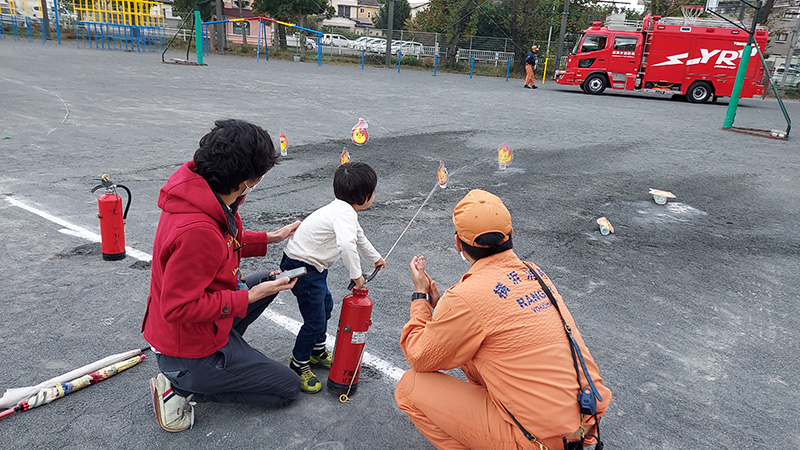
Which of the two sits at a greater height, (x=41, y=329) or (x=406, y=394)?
(x=406, y=394)

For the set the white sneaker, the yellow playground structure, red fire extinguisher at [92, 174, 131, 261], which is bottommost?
the white sneaker

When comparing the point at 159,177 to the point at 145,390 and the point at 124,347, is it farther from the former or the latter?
the point at 145,390

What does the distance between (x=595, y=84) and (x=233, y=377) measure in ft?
74.9

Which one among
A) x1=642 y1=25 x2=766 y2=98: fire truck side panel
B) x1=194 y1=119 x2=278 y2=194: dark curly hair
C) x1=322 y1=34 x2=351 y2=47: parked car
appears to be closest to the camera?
x1=194 y1=119 x2=278 y2=194: dark curly hair

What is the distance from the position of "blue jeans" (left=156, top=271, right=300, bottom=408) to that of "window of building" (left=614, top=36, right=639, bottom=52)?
2257cm

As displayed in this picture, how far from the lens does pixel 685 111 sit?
17.6 m

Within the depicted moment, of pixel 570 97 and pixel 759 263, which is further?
pixel 570 97

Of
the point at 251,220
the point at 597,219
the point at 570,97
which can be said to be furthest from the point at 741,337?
the point at 570,97

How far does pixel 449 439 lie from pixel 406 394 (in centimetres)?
26

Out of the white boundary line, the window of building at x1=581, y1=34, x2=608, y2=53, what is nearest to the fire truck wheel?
the window of building at x1=581, y1=34, x2=608, y2=53

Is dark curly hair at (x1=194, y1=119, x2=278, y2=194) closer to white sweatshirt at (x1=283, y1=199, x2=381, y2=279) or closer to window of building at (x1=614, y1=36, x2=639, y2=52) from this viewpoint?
white sweatshirt at (x1=283, y1=199, x2=381, y2=279)

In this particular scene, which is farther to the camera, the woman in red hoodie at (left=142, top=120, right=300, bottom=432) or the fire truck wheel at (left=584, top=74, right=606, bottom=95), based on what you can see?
the fire truck wheel at (left=584, top=74, right=606, bottom=95)

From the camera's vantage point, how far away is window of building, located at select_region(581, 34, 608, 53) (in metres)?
21.9

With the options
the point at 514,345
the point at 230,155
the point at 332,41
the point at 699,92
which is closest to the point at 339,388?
the point at 514,345
